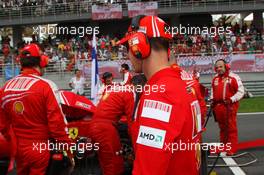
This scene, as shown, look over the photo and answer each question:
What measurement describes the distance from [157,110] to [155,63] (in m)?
0.28

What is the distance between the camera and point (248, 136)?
996 cm

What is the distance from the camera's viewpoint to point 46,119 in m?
4.17

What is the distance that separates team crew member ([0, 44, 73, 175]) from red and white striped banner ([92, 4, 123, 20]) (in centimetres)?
2422

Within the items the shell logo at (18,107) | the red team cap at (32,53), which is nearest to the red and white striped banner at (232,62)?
the red team cap at (32,53)

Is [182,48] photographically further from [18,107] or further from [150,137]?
[150,137]

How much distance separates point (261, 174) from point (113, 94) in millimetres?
2736

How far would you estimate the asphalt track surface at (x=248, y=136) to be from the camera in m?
7.19

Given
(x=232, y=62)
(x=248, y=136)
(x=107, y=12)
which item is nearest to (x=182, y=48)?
(x=232, y=62)

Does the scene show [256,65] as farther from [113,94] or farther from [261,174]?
[113,94]

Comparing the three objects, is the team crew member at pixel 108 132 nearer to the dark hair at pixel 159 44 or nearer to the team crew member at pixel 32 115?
the team crew member at pixel 32 115

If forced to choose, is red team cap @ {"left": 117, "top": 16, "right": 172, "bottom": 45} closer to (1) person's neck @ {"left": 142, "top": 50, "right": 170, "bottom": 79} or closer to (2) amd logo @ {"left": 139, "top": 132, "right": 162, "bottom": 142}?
(1) person's neck @ {"left": 142, "top": 50, "right": 170, "bottom": 79}

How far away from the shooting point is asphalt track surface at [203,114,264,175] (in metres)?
7.19

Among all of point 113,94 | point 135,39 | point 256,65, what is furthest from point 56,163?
point 256,65

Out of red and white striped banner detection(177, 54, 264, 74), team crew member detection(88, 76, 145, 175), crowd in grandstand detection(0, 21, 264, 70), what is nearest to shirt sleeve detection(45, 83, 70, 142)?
team crew member detection(88, 76, 145, 175)
